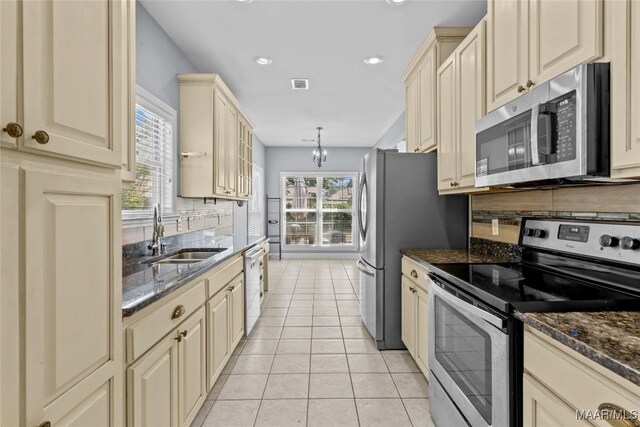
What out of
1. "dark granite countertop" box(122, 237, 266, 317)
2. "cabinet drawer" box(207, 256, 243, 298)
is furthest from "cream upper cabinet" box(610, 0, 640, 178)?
"cabinet drawer" box(207, 256, 243, 298)

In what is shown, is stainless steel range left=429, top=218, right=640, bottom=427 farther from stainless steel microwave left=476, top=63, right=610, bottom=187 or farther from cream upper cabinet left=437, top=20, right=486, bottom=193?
cream upper cabinet left=437, top=20, right=486, bottom=193

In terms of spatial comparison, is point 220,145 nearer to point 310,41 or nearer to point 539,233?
point 310,41

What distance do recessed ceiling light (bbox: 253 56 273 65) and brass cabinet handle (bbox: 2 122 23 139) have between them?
2.91 meters

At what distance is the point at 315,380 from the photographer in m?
2.41

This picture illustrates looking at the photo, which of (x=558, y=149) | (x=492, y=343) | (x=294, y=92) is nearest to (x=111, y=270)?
(x=492, y=343)

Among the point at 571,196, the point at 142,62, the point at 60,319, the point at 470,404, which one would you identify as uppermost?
the point at 142,62

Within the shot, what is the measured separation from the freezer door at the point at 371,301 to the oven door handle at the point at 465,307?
3.36 feet

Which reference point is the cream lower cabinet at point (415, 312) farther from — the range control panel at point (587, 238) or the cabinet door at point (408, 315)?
the range control panel at point (587, 238)

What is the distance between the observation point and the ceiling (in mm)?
2477

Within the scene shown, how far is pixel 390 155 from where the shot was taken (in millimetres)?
2838

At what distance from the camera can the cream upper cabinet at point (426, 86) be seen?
2.62 metres

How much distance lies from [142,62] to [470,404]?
299 centimetres

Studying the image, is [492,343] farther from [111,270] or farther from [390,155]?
[390,155]

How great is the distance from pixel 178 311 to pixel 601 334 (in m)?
1.62
